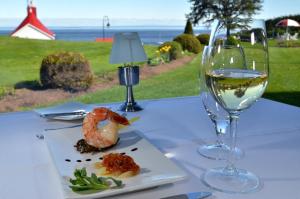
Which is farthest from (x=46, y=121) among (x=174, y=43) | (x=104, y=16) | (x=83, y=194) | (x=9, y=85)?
(x=174, y=43)

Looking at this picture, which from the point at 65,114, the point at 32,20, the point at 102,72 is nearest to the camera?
the point at 65,114

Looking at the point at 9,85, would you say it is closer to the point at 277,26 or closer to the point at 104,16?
the point at 104,16

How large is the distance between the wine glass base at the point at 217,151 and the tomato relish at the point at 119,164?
0.61 ft

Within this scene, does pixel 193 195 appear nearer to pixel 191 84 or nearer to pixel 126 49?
pixel 126 49

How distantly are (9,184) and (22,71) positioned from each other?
3.84 m

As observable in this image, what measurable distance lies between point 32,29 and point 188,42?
2152mm

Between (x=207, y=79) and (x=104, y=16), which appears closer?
(x=207, y=79)

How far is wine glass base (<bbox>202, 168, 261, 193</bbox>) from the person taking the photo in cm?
57

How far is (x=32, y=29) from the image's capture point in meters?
4.22

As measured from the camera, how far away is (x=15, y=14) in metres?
4.09

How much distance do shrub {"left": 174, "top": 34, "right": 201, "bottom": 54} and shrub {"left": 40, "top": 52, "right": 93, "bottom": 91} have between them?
176 centimetres

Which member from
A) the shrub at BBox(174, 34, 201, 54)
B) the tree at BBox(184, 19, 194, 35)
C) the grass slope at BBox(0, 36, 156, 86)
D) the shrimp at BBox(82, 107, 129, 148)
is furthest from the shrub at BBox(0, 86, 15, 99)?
the shrimp at BBox(82, 107, 129, 148)

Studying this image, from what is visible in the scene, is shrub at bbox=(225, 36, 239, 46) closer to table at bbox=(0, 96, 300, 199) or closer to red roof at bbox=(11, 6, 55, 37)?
table at bbox=(0, 96, 300, 199)

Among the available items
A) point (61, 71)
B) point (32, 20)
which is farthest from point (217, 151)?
point (32, 20)
